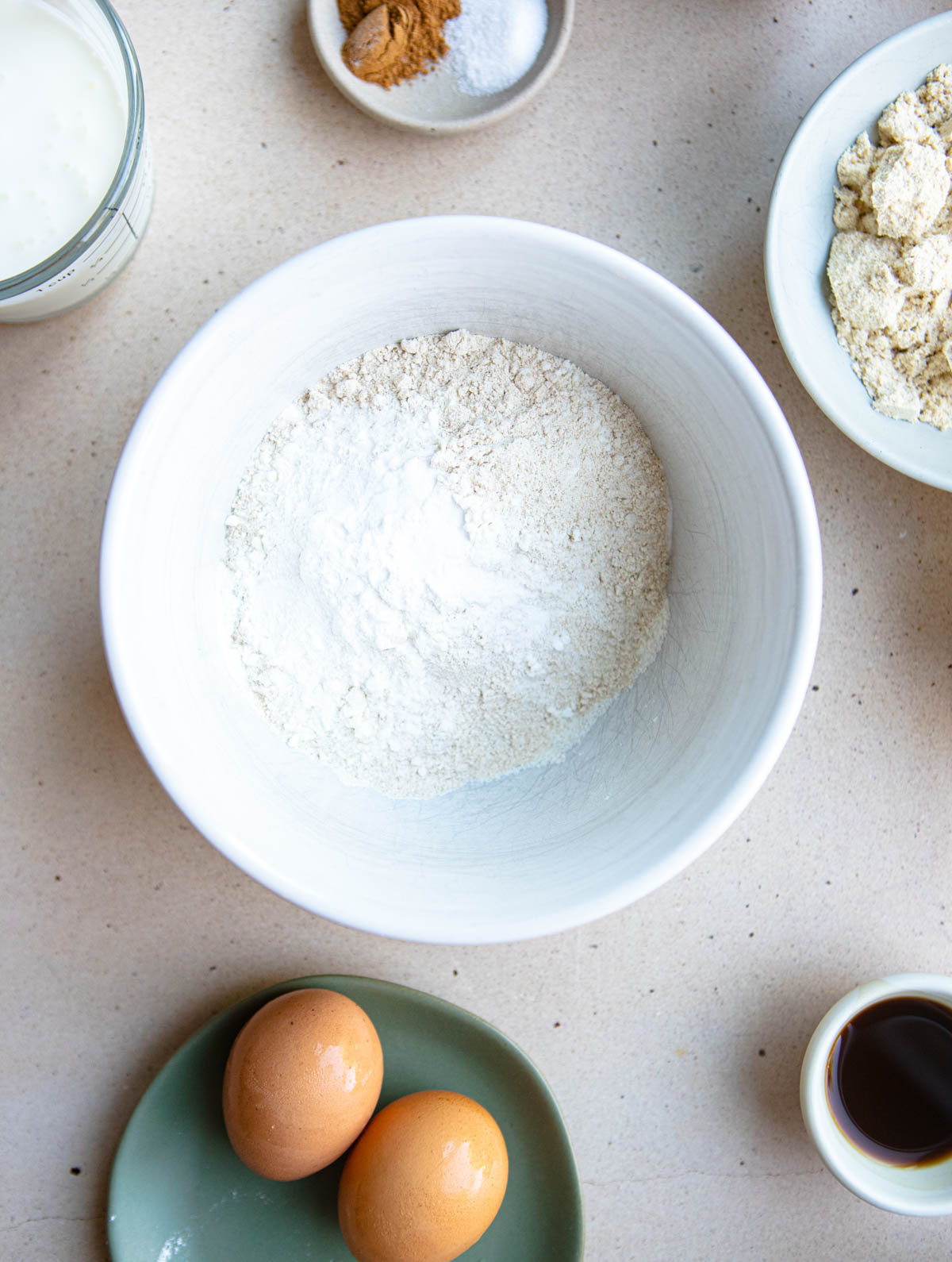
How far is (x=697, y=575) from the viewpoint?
774 millimetres

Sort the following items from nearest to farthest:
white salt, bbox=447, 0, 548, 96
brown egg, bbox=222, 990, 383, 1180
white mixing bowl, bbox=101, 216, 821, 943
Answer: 1. white mixing bowl, bbox=101, 216, 821, 943
2. brown egg, bbox=222, 990, 383, 1180
3. white salt, bbox=447, 0, 548, 96

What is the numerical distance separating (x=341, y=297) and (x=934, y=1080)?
90 cm

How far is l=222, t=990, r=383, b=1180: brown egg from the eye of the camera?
767mm

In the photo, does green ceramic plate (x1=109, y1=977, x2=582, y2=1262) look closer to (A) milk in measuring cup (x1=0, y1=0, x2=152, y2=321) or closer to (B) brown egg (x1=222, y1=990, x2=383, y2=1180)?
(B) brown egg (x1=222, y1=990, x2=383, y2=1180)

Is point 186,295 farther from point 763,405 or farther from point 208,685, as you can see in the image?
point 763,405

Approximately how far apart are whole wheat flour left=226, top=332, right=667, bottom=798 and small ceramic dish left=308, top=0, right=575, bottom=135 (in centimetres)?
24

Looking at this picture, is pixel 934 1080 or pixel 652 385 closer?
pixel 652 385

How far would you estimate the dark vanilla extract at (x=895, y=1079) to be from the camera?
89cm

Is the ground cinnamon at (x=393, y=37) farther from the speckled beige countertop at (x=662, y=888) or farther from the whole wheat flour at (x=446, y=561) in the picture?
the whole wheat flour at (x=446, y=561)

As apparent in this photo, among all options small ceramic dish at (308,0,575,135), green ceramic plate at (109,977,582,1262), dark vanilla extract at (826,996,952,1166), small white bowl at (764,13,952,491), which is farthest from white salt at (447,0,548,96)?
dark vanilla extract at (826,996,952,1166)

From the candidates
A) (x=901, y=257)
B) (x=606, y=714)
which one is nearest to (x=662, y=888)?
(x=606, y=714)

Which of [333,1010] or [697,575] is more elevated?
[697,575]

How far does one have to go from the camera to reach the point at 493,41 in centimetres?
87

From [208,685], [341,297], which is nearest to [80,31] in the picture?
[341,297]
